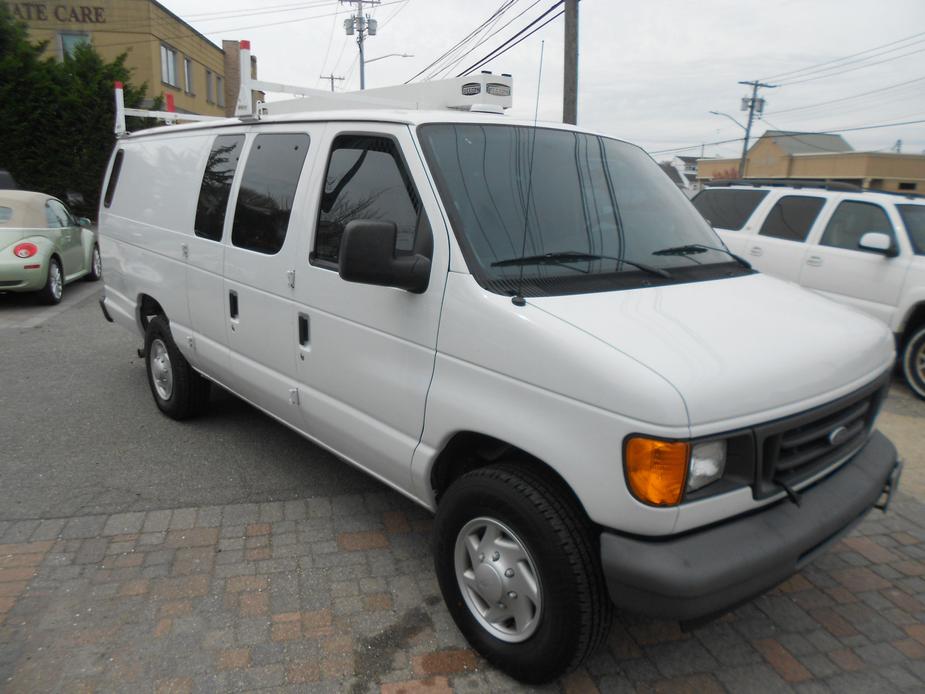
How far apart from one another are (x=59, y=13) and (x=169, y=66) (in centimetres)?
431

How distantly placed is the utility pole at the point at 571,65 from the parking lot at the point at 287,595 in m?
9.40

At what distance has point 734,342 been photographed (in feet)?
8.07

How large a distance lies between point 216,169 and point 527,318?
291 cm

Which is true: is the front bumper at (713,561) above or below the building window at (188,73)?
below

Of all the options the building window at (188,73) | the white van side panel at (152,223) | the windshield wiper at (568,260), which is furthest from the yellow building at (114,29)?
the windshield wiper at (568,260)

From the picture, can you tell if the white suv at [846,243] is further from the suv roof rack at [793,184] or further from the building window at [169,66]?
the building window at [169,66]

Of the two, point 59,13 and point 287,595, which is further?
point 59,13

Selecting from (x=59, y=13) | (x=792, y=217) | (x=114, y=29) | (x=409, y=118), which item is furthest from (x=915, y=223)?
(x=59, y=13)

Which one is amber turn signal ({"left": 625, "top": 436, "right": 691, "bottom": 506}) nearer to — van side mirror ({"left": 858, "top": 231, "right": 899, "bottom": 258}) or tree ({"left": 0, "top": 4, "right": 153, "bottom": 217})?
van side mirror ({"left": 858, "top": 231, "right": 899, "bottom": 258})

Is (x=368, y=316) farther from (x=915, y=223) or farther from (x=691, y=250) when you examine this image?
(x=915, y=223)

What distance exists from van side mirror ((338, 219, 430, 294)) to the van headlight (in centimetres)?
113

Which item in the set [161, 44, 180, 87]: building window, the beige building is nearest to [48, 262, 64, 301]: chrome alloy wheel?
[161, 44, 180, 87]: building window

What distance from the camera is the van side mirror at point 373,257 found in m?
2.67

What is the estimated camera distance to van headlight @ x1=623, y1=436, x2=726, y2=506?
2.16 m
